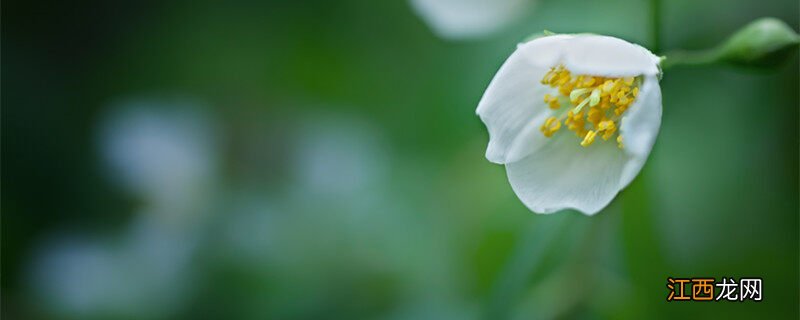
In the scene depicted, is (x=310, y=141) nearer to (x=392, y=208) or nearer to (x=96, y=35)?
(x=392, y=208)

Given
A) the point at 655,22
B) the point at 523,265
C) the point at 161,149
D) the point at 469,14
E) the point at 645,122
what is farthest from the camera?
the point at 161,149

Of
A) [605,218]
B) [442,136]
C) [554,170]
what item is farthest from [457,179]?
[554,170]

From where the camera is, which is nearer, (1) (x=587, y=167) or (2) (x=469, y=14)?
(1) (x=587, y=167)

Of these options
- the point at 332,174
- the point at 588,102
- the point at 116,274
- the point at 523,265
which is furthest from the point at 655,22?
the point at 116,274

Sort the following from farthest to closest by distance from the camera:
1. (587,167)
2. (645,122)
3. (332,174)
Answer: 1. (332,174)
2. (587,167)
3. (645,122)

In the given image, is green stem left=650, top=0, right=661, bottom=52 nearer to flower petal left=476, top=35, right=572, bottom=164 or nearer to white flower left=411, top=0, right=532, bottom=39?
flower petal left=476, top=35, right=572, bottom=164

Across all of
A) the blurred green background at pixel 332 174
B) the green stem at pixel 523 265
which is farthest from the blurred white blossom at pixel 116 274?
the green stem at pixel 523 265

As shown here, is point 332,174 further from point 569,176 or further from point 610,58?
point 610,58
